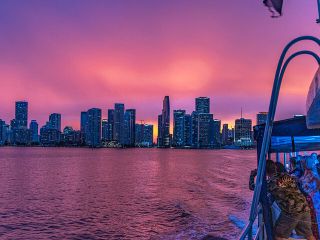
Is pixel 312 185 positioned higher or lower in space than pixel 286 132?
lower

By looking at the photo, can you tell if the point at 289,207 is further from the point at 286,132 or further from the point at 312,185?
the point at 286,132

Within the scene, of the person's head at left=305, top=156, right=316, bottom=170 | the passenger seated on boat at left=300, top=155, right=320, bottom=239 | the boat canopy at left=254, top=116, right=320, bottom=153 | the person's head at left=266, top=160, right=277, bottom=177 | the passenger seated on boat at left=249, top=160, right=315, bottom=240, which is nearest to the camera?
the passenger seated on boat at left=249, top=160, right=315, bottom=240

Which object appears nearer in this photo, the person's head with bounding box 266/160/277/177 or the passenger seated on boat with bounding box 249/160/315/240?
the passenger seated on boat with bounding box 249/160/315/240

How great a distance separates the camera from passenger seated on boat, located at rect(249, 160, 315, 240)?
7.04 metres

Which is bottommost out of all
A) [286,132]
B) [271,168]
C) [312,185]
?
[312,185]

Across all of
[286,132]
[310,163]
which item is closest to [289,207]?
[310,163]

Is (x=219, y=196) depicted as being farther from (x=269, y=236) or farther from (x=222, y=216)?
(x=269, y=236)

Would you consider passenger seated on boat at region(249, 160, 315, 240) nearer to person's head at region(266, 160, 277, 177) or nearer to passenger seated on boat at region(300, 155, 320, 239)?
person's head at region(266, 160, 277, 177)

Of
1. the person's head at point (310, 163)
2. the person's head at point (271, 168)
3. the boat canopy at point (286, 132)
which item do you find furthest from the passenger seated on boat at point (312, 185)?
the boat canopy at point (286, 132)

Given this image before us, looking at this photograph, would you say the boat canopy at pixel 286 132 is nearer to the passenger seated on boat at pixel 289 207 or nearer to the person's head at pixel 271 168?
the person's head at pixel 271 168

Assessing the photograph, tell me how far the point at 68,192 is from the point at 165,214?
19.7 m

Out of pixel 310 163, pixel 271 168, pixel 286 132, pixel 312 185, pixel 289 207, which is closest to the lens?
pixel 289 207

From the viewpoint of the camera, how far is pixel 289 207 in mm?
7062

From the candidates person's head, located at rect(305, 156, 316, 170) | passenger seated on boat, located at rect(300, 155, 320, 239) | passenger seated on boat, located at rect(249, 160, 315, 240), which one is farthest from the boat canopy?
passenger seated on boat, located at rect(249, 160, 315, 240)
